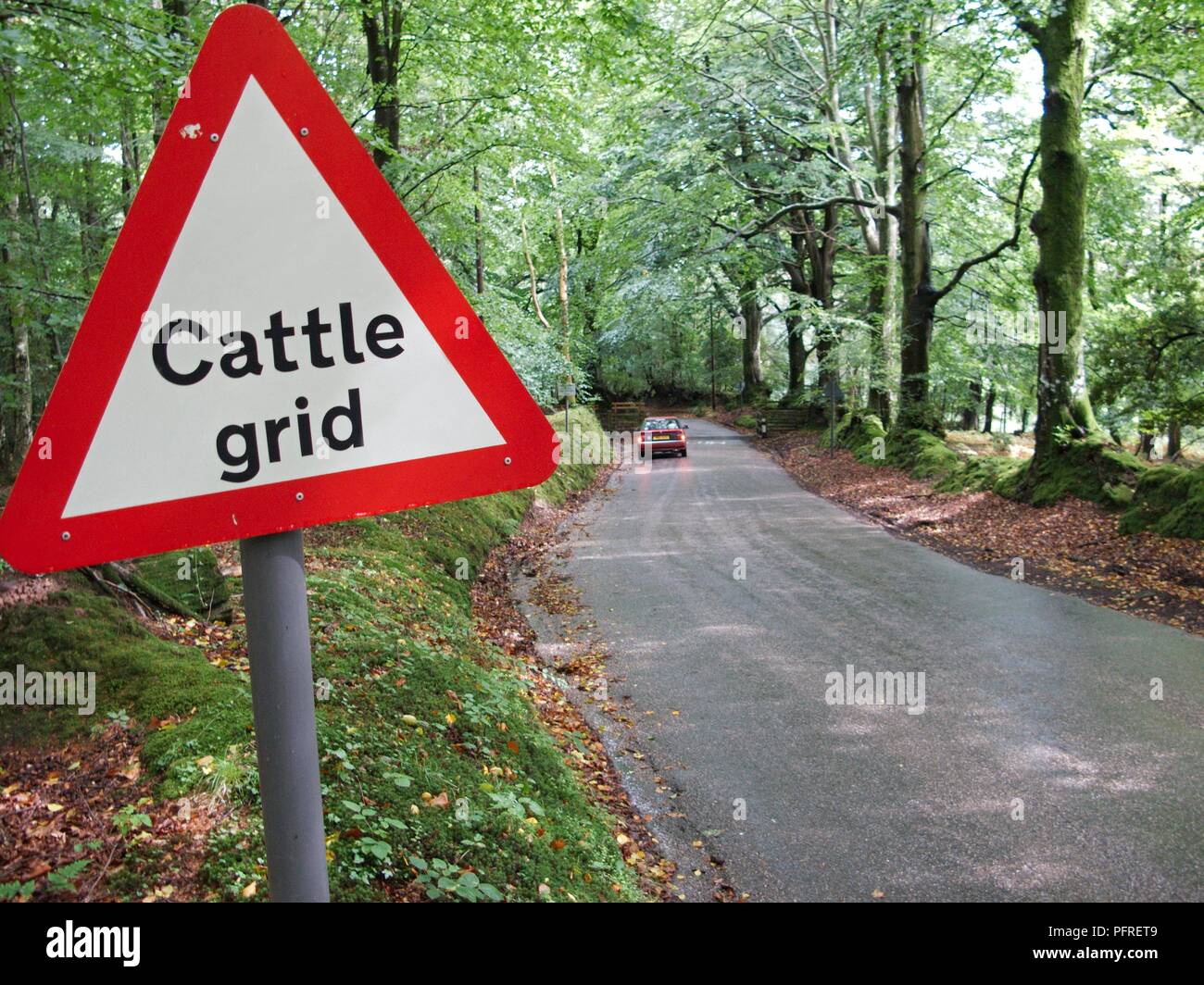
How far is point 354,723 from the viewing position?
4312 mm

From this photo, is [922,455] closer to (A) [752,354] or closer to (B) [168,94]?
(B) [168,94]

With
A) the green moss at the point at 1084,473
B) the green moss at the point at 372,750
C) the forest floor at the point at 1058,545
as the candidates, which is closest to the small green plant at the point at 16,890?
the green moss at the point at 372,750

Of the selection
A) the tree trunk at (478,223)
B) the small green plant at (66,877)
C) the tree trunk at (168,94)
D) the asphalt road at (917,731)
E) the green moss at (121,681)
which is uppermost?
Result: the tree trunk at (478,223)

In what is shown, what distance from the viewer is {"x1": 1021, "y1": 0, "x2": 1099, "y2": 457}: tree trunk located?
1434cm

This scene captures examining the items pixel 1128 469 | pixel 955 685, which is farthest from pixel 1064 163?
pixel 955 685

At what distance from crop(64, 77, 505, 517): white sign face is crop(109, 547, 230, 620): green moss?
4.41 meters

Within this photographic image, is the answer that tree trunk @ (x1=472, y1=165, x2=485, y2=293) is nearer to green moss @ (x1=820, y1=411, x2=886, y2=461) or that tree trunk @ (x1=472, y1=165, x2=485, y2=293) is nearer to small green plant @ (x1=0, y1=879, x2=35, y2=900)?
green moss @ (x1=820, y1=411, x2=886, y2=461)

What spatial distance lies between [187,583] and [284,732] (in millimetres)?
5049

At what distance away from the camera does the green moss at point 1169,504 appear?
1122cm

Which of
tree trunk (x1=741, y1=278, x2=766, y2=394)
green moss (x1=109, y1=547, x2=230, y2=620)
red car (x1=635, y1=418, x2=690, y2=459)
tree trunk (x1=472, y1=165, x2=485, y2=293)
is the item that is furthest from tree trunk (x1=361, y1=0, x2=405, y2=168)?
tree trunk (x1=741, y1=278, x2=766, y2=394)

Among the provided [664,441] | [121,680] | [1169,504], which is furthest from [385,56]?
[664,441]

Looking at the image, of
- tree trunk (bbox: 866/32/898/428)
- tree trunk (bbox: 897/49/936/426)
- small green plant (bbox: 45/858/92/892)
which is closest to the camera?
small green plant (bbox: 45/858/92/892)

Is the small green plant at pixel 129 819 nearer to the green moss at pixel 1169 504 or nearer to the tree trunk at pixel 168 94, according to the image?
the tree trunk at pixel 168 94

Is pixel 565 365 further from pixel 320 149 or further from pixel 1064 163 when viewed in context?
pixel 320 149
